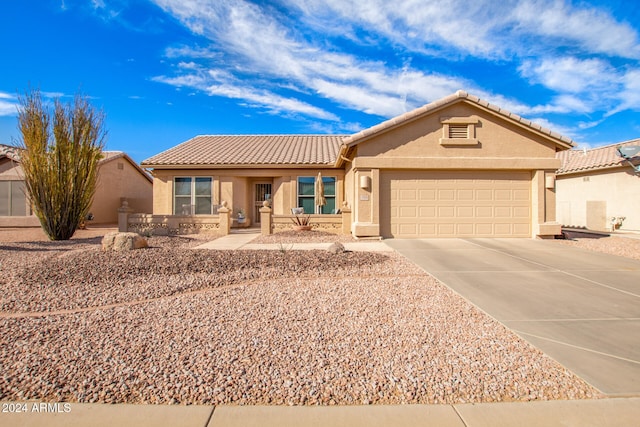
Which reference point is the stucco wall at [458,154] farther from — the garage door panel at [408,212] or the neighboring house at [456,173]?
the garage door panel at [408,212]

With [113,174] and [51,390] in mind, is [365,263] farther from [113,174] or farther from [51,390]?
[113,174]

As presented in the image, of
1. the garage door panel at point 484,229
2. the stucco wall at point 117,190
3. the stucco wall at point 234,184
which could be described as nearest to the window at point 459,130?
the garage door panel at point 484,229

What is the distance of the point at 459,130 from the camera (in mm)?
12469

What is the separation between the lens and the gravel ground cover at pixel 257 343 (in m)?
2.85

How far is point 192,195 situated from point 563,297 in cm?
1614

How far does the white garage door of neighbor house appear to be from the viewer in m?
12.4

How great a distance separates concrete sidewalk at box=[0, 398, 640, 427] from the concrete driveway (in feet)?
1.76

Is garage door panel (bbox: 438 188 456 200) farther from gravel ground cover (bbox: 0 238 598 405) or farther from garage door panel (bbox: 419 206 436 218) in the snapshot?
gravel ground cover (bbox: 0 238 598 405)

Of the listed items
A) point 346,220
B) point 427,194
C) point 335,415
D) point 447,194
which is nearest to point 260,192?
point 346,220

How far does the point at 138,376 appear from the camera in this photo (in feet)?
9.92

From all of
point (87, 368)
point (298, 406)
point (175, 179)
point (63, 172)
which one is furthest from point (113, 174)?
point (298, 406)

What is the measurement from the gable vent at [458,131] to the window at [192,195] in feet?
37.9

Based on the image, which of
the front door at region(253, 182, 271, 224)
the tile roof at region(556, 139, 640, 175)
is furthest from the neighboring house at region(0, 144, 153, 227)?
the tile roof at region(556, 139, 640, 175)

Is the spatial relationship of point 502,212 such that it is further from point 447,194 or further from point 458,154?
point 458,154
